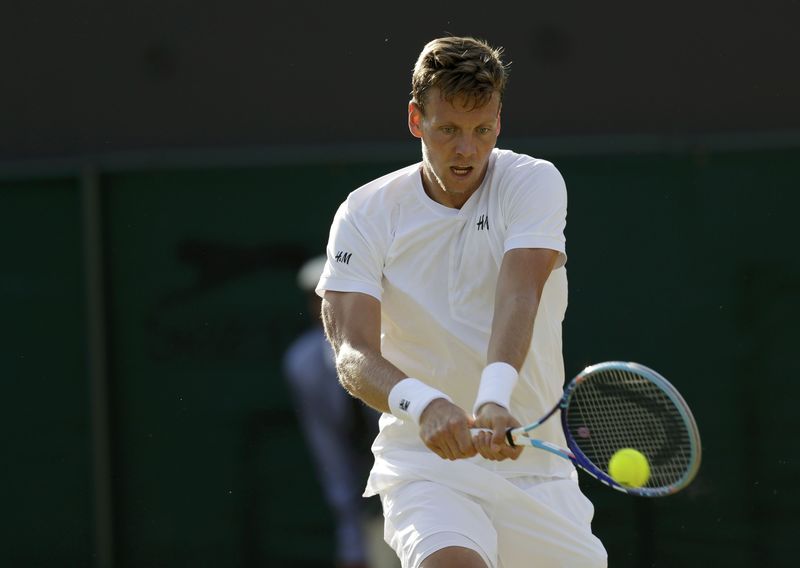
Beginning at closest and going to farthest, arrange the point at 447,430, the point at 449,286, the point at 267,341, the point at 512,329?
the point at 447,430 < the point at 512,329 < the point at 449,286 < the point at 267,341

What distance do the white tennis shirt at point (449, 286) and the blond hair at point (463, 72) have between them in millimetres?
276

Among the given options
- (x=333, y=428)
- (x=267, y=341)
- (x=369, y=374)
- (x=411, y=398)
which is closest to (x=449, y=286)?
(x=369, y=374)

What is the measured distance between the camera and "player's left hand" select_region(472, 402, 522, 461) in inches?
131

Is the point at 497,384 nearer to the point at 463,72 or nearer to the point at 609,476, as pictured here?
the point at 609,476

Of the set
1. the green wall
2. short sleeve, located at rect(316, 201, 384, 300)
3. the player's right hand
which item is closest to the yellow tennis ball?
the player's right hand

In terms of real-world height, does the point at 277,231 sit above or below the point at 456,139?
below

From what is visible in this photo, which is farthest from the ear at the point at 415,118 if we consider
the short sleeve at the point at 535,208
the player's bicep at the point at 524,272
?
the player's bicep at the point at 524,272

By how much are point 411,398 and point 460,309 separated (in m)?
0.42

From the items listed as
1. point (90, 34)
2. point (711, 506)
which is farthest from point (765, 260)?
point (90, 34)

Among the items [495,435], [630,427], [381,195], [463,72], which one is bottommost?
[630,427]

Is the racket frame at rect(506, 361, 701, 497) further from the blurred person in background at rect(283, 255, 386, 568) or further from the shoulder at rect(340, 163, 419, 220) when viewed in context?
the blurred person in background at rect(283, 255, 386, 568)

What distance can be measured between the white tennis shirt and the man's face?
0.21 ft

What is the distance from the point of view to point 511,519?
3756 mm

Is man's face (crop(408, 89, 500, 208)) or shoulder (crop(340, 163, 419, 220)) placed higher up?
man's face (crop(408, 89, 500, 208))
